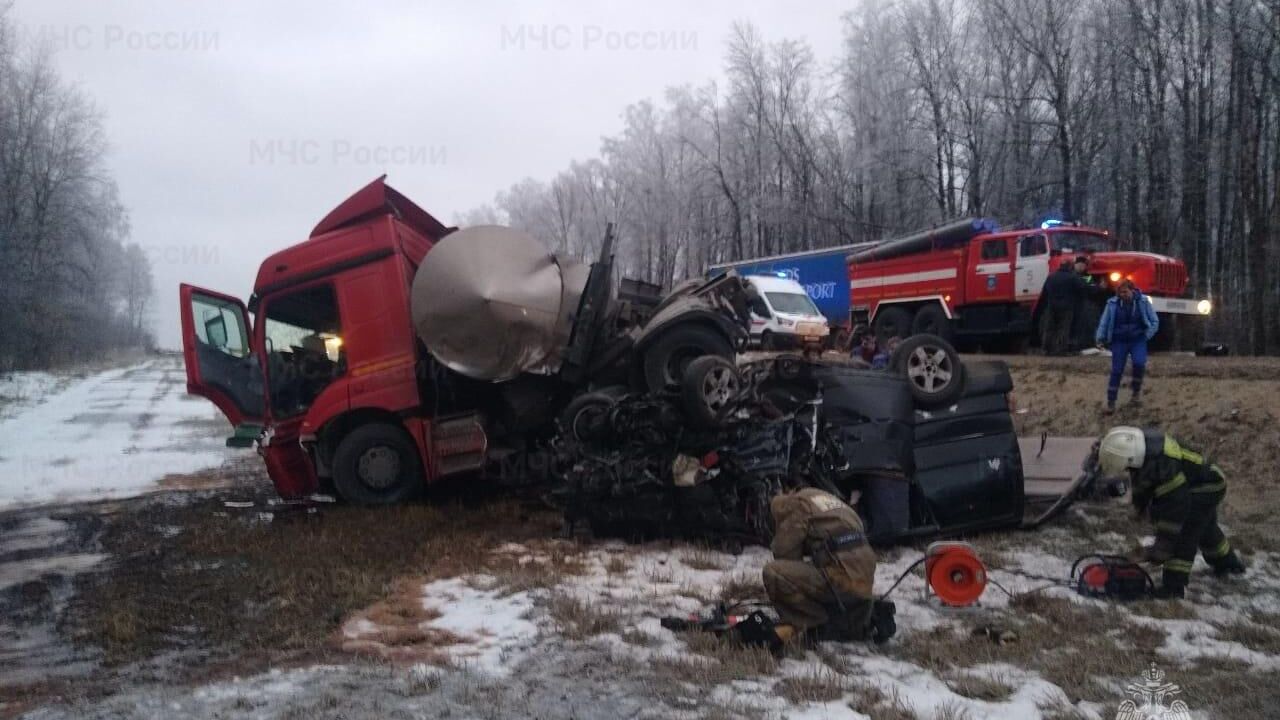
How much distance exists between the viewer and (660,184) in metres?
38.5

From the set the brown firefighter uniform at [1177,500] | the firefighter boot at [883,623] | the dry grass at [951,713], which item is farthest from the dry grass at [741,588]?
the brown firefighter uniform at [1177,500]

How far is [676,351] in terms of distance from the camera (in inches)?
311

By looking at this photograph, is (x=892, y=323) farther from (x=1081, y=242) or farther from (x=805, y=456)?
(x=805, y=456)

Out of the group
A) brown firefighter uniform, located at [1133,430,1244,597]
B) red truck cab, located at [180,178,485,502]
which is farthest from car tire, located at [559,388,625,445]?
brown firefighter uniform, located at [1133,430,1244,597]

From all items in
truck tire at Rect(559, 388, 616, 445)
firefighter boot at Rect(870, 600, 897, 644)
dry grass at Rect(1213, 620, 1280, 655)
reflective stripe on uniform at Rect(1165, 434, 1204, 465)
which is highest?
truck tire at Rect(559, 388, 616, 445)

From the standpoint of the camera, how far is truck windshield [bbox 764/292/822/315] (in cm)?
1702

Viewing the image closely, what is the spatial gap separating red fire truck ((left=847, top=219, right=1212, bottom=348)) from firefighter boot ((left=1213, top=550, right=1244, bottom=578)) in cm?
934

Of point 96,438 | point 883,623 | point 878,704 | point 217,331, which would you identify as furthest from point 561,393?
point 96,438

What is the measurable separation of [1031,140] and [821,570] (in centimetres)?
2560

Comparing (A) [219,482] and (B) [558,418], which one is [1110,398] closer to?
(B) [558,418]

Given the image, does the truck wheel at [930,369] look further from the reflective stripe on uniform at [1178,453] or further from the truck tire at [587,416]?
the truck tire at [587,416]

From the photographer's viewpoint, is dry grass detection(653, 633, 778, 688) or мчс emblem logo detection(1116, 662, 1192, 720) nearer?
мчс emblem logo detection(1116, 662, 1192, 720)

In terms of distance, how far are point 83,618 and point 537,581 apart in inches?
107

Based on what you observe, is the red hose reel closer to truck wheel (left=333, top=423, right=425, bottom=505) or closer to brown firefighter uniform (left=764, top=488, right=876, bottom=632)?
brown firefighter uniform (left=764, top=488, right=876, bottom=632)
